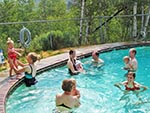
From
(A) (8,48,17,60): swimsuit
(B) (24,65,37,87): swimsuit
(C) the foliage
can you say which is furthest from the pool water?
(C) the foliage

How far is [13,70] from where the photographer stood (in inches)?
393

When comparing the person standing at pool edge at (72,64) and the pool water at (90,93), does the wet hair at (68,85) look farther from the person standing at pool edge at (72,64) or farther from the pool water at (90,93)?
the person standing at pool edge at (72,64)

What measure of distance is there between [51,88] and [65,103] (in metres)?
2.94

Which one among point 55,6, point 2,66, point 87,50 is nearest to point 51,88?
point 2,66

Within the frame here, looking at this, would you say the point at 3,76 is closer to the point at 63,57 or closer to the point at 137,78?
the point at 63,57

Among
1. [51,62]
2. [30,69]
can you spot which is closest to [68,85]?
[30,69]

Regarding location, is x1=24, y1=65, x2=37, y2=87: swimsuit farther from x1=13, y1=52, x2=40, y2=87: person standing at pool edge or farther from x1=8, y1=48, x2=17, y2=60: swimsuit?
x1=8, y1=48, x2=17, y2=60: swimsuit

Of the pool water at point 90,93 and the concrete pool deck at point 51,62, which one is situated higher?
the concrete pool deck at point 51,62

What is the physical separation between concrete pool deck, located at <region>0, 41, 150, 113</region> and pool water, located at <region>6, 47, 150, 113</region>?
0.21 metres

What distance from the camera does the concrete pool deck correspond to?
27.0ft

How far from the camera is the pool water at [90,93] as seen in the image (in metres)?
7.78

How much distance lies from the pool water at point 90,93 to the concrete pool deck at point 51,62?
21cm

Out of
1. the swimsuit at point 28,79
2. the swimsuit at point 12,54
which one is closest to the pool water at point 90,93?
the swimsuit at point 28,79

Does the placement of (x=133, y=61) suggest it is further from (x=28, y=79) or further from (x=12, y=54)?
(x=12, y=54)
